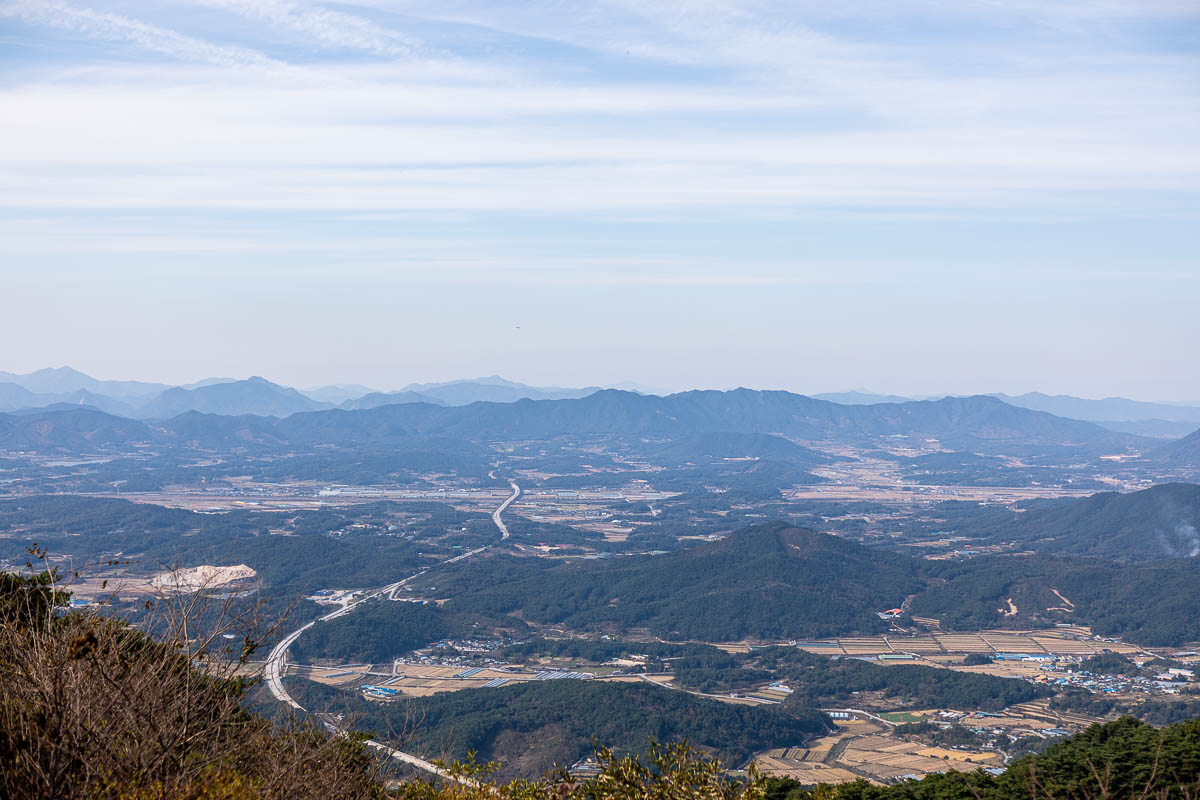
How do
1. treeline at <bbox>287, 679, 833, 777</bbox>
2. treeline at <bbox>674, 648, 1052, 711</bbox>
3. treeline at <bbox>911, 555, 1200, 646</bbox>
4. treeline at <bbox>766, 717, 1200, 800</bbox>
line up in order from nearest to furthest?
treeline at <bbox>766, 717, 1200, 800</bbox> < treeline at <bbox>287, 679, 833, 777</bbox> < treeline at <bbox>674, 648, 1052, 711</bbox> < treeline at <bbox>911, 555, 1200, 646</bbox>

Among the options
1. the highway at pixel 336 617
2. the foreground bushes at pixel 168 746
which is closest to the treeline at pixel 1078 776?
the foreground bushes at pixel 168 746

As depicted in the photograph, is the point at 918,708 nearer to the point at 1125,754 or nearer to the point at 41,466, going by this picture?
the point at 1125,754

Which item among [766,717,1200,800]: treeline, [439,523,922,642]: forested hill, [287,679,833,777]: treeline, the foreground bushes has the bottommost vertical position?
[439,523,922,642]: forested hill

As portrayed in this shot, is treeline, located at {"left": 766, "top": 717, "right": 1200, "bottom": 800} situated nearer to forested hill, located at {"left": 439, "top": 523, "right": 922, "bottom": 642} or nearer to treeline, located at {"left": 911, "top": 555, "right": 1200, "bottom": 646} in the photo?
forested hill, located at {"left": 439, "top": 523, "right": 922, "bottom": 642}

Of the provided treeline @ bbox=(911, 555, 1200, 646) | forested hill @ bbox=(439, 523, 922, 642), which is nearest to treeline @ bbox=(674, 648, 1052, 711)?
forested hill @ bbox=(439, 523, 922, 642)

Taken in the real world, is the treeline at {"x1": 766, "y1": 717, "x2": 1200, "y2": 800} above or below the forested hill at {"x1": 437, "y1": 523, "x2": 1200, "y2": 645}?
above

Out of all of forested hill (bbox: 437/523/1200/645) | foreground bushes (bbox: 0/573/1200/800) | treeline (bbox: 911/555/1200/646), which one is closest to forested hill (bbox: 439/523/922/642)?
forested hill (bbox: 437/523/1200/645)

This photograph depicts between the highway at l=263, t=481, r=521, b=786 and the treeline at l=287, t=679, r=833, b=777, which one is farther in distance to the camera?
the treeline at l=287, t=679, r=833, b=777

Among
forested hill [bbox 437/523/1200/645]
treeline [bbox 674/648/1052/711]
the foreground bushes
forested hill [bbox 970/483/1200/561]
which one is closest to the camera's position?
the foreground bushes

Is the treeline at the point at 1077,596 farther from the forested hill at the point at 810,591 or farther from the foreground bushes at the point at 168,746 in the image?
the foreground bushes at the point at 168,746

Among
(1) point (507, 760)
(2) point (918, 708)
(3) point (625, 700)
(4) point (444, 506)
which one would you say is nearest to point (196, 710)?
(1) point (507, 760)
